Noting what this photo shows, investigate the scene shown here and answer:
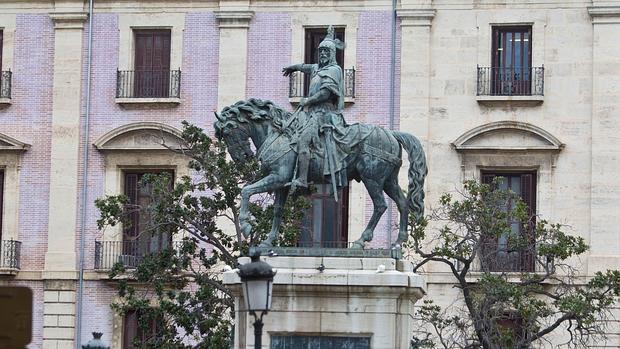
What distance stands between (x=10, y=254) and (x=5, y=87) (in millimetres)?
4264

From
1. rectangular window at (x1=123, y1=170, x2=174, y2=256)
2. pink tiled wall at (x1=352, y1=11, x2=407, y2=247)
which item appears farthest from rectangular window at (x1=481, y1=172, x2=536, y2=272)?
rectangular window at (x1=123, y1=170, x2=174, y2=256)

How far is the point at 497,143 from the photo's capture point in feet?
119

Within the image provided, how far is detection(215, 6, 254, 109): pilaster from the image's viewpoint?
3800cm

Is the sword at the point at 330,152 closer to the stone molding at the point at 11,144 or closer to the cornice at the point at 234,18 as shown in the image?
the cornice at the point at 234,18

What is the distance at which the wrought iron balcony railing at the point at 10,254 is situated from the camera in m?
37.6

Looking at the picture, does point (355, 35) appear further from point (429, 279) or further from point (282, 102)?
point (429, 279)

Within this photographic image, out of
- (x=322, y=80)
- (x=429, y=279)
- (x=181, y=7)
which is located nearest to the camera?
(x=322, y=80)

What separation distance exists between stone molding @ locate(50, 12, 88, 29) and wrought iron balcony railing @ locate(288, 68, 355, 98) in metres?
5.64

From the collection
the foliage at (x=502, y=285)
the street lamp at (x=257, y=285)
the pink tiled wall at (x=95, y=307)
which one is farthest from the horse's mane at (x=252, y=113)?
the pink tiled wall at (x=95, y=307)

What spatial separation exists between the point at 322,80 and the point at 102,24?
24.0 metres

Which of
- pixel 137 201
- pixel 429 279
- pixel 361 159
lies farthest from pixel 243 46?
pixel 361 159

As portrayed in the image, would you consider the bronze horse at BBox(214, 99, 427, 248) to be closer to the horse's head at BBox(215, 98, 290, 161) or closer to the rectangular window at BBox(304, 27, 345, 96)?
→ the horse's head at BBox(215, 98, 290, 161)

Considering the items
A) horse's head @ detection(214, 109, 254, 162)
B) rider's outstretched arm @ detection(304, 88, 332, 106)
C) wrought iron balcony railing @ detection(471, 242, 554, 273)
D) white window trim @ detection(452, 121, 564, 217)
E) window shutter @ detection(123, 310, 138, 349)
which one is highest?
white window trim @ detection(452, 121, 564, 217)

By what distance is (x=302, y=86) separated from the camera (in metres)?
37.5
